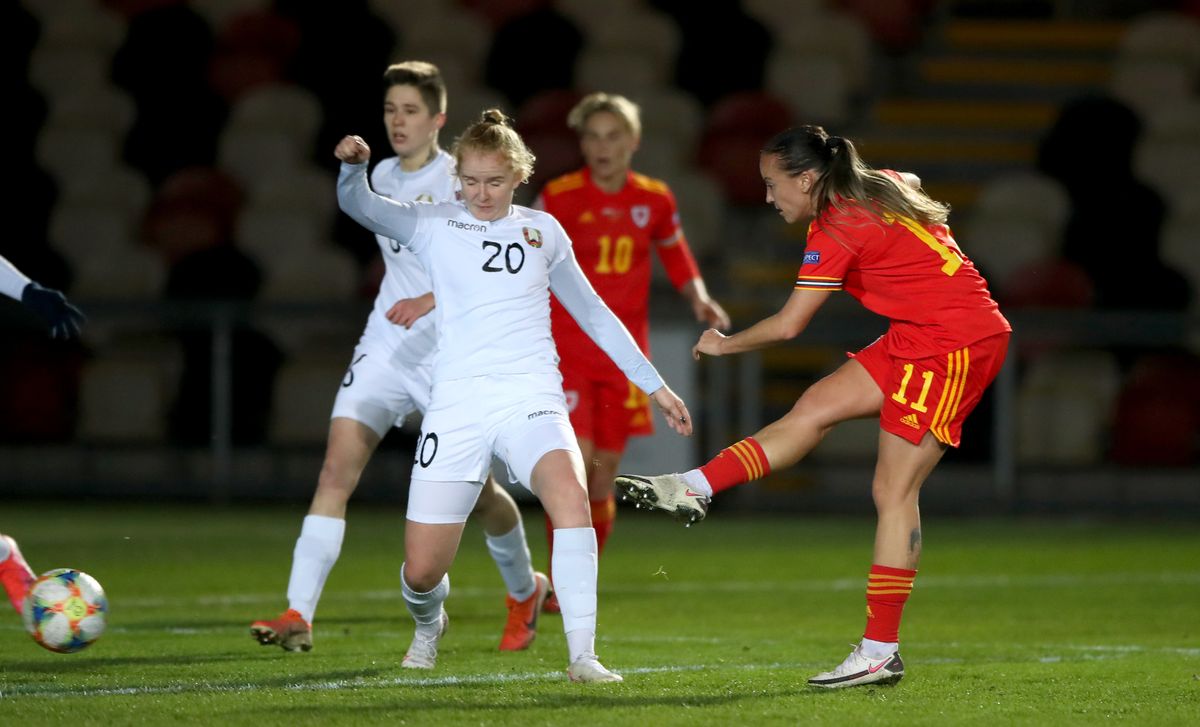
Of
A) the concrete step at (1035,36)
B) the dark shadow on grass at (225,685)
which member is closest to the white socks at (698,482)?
the dark shadow on grass at (225,685)

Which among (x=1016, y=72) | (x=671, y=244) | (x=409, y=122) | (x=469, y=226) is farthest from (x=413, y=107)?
(x=1016, y=72)

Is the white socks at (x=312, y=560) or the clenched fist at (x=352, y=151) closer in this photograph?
the clenched fist at (x=352, y=151)

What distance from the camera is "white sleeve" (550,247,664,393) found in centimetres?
546

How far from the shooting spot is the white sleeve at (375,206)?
5.57 metres

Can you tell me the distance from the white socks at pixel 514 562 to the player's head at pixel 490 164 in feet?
4.69

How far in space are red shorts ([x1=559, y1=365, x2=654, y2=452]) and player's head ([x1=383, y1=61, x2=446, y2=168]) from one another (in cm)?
142

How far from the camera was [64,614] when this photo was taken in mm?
5445

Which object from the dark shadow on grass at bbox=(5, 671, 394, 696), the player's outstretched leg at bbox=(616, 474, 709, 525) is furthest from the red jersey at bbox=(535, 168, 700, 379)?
the dark shadow on grass at bbox=(5, 671, 394, 696)

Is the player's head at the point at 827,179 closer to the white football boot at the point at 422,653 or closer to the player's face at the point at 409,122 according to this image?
the player's face at the point at 409,122

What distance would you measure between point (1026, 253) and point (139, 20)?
29.3 ft

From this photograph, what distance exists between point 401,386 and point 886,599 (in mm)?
1987

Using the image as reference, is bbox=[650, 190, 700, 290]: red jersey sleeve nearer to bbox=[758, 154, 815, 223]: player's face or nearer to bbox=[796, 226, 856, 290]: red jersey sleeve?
bbox=[758, 154, 815, 223]: player's face

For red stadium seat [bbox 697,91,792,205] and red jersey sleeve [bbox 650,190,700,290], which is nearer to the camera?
red jersey sleeve [bbox 650,190,700,290]

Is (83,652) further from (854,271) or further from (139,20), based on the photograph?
(139,20)
